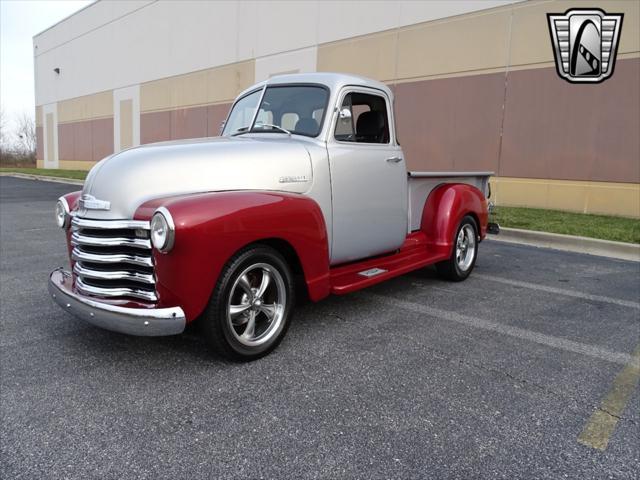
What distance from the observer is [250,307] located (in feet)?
11.0

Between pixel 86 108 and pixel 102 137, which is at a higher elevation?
pixel 86 108

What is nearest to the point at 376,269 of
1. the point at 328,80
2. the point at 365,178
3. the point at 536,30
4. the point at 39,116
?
the point at 365,178

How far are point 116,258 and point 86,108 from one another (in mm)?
30759

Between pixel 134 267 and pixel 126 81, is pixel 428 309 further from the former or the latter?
pixel 126 81

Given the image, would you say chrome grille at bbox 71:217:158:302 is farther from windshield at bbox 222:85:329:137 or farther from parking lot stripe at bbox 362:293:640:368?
parking lot stripe at bbox 362:293:640:368

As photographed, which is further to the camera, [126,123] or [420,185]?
[126,123]

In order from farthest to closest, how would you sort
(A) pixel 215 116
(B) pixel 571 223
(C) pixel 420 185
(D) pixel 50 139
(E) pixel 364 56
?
(D) pixel 50 139, (A) pixel 215 116, (E) pixel 364 56, (B) pixel 571 223, (C) pixel 420 185

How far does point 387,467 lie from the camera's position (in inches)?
89.7

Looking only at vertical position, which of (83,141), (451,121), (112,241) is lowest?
(112,241)

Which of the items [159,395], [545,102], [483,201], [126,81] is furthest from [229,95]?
[159,395]

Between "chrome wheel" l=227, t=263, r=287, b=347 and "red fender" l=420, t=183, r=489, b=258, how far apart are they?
2.46 m

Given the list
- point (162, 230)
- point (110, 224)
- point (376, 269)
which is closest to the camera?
point (162, 230)

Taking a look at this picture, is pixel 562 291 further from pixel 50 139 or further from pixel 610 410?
pixel 50 139

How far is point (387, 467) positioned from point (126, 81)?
27.9 metres
